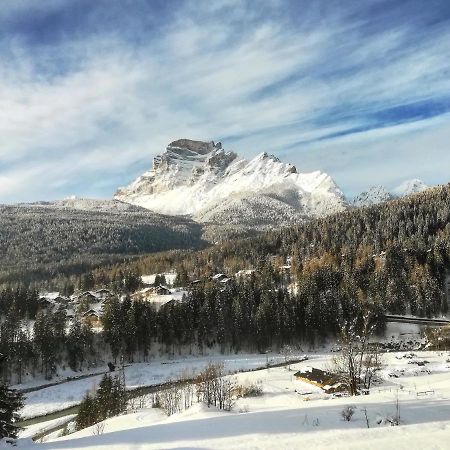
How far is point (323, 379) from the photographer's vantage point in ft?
173

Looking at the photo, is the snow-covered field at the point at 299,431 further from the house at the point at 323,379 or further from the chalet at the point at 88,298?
the chalet at the point at 88,298

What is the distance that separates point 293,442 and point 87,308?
94758mm

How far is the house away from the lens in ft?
161

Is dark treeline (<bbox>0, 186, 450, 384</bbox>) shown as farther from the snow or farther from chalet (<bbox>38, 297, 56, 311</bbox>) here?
the snow

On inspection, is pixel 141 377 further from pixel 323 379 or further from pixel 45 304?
pixel 45 304

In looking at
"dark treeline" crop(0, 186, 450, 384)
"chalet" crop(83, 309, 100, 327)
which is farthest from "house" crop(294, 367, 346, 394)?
"chalet" crop(83, 309, 100, 327)

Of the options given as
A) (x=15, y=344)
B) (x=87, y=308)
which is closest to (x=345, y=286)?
(x=87, y=308)

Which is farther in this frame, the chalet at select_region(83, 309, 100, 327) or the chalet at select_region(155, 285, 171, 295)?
the chalet at select_region(155, 285, 171, 295)

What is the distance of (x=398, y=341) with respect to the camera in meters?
86.4

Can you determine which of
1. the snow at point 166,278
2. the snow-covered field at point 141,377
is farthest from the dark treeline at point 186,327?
the snow at point 166,278

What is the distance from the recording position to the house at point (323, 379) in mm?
49025

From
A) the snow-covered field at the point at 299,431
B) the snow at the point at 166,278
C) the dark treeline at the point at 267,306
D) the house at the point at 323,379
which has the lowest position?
the house at the point at 323,379

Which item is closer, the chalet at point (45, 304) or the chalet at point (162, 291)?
the chalet at point (45, 304)

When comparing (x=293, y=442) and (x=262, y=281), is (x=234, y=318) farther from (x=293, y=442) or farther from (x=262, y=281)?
(x=293, y=442)
